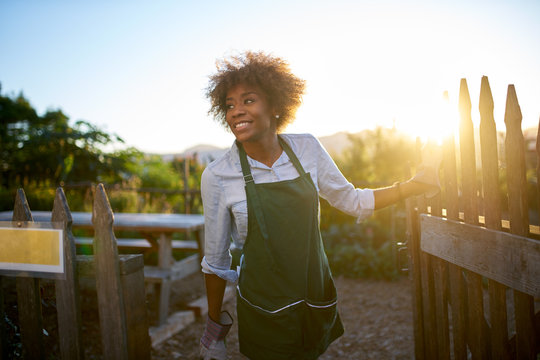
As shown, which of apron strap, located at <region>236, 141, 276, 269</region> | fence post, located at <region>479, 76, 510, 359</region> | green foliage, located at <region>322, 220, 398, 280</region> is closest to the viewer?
fence post, located at <region>479, 76, 510, 359</region>

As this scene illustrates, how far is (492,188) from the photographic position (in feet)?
5.24

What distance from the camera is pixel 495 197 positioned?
1595 millimetres

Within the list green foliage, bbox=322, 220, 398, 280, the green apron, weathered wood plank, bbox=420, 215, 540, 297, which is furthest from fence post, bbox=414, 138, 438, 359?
green foliage, bbox=322, 220, 398, 280

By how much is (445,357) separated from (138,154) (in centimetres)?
1535

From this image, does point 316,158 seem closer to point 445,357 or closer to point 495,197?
point 495,197

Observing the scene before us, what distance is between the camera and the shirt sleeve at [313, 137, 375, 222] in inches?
77.2

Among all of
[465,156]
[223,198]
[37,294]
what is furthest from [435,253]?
[37,294]

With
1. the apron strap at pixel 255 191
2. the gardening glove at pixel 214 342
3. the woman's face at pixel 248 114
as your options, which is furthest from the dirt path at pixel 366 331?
the woman's face at pixel 248 114

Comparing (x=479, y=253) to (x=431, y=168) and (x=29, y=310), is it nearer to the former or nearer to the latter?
(x=431, y=168)

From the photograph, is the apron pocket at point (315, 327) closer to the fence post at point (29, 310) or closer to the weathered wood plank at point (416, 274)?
the weathered wood plank at point (416, 274)

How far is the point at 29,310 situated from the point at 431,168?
243cm

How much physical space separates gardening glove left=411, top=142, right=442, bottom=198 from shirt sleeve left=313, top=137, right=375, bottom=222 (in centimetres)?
27

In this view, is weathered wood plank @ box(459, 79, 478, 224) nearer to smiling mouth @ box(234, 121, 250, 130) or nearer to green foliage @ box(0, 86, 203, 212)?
smiling mouth @ box(234, 121, 250, 130)

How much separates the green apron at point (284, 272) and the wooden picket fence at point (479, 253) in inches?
28.2
